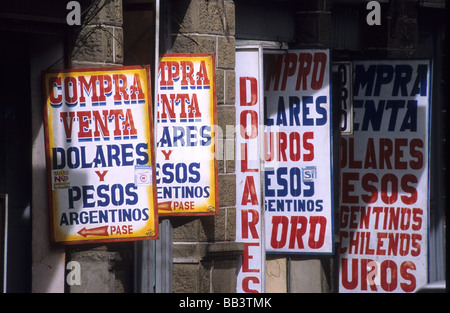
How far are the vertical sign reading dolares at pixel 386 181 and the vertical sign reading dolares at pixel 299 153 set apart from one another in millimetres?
1091

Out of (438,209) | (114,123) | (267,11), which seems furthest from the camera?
(438,209)

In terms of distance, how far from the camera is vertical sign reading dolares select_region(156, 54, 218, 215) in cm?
1110

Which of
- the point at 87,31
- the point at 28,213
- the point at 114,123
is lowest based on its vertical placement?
the point at 28,213

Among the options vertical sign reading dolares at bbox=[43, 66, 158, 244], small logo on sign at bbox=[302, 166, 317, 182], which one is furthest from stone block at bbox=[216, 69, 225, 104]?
small logo on sign at bbox=[302, 166, 317, 182]

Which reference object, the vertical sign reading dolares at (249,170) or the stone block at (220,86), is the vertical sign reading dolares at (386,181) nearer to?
the vertical sign reading dolares at (249,170)

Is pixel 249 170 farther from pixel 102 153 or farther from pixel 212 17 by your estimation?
pixel 102 153

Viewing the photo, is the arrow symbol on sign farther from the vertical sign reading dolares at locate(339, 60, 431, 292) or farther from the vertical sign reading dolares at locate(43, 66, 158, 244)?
the vertical sign reading dolares at locate(339, 60, 431, 292)

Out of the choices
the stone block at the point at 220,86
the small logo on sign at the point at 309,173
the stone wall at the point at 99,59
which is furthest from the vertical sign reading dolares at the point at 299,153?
the stone wall at the point at 99,59

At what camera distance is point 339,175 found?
13875mm

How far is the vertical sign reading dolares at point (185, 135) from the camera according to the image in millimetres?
11102

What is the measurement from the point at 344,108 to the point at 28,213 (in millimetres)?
4910

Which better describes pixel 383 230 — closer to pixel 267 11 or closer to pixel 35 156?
pixel 267 11
